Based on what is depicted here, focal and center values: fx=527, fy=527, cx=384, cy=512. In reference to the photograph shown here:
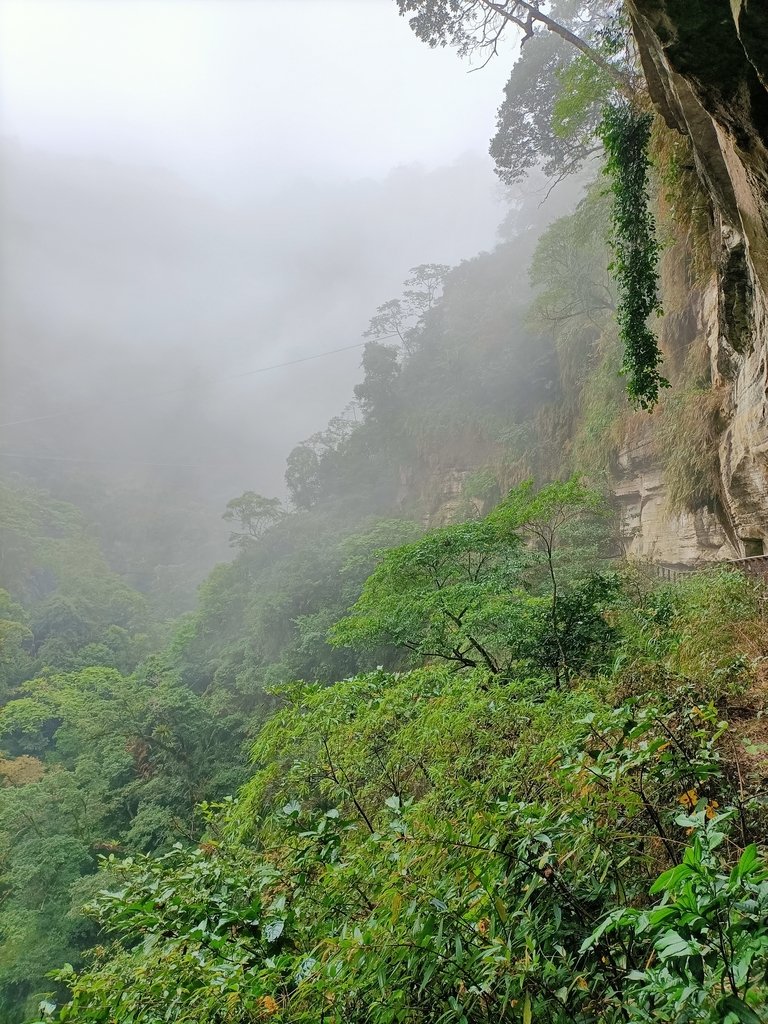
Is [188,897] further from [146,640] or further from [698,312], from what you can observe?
[146,640]

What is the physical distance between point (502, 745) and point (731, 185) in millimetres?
4270

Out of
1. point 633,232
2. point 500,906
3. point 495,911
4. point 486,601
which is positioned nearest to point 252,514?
point 486,601

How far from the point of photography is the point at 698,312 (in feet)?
30.1

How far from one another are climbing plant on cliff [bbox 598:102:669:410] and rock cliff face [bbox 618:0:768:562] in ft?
2.43

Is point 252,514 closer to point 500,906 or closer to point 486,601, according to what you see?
point 486,601

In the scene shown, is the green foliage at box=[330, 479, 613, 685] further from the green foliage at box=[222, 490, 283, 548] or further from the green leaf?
the green foliage at box=[222, 490, 283, 548]

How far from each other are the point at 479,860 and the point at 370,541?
17.4 metres

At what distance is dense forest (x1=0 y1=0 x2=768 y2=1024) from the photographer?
1.27 m

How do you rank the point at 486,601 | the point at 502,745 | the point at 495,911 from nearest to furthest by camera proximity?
the point at 495,911 → the point at 502,745 → the point at 486,601

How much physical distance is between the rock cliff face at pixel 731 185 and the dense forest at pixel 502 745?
4 centimetres

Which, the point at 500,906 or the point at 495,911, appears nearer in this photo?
the point at 500,906

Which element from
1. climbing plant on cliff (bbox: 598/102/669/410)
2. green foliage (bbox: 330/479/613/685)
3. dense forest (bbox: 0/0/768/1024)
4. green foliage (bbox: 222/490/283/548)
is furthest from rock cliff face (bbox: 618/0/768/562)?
green foliage (bbox: 222/490/283/548)

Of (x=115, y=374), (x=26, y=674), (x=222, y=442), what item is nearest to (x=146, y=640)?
(x=26, y=674)

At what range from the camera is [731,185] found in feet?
12.8
